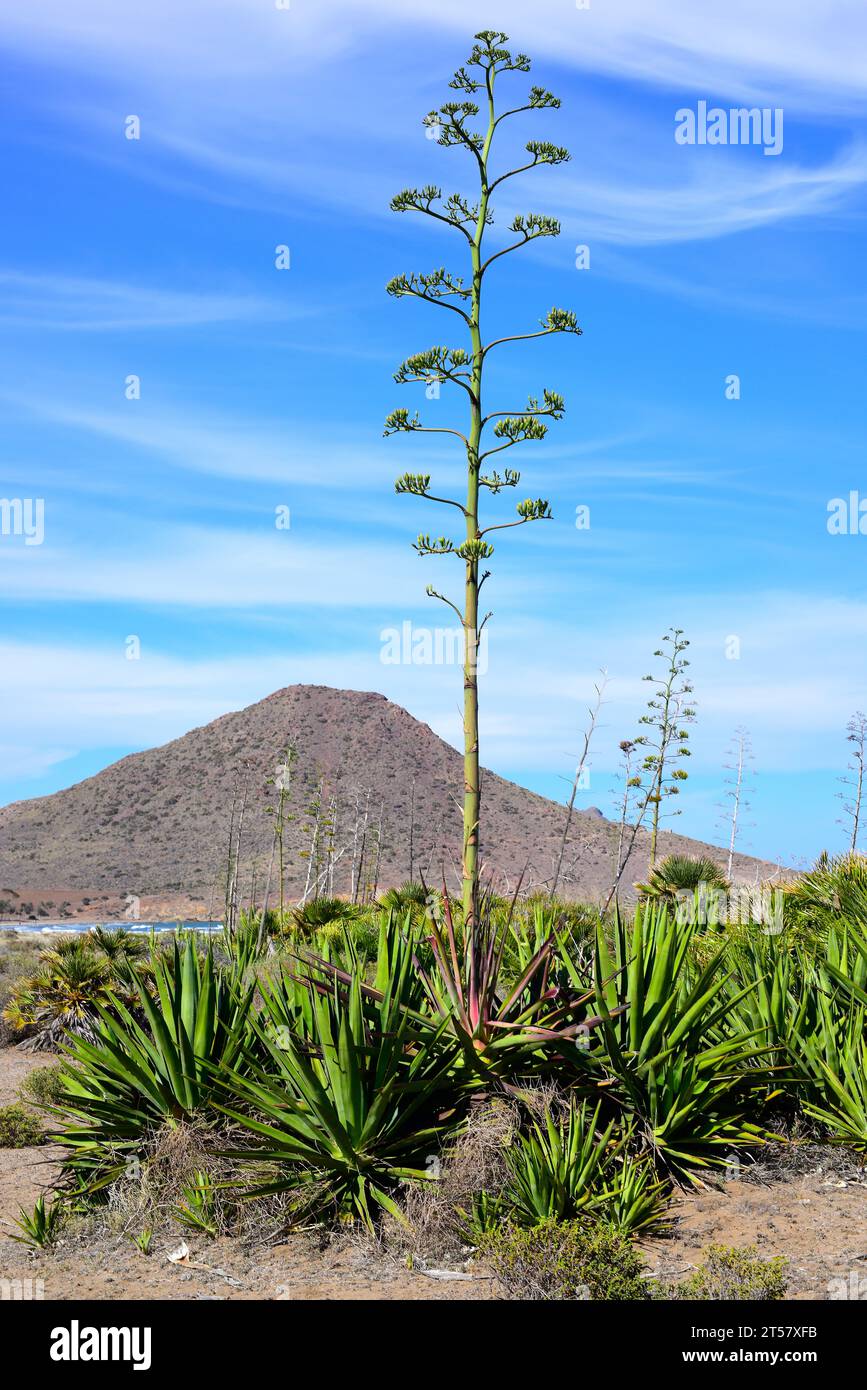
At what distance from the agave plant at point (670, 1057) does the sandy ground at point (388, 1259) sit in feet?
1.02

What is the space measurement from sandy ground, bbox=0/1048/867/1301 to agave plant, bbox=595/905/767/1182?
31cm

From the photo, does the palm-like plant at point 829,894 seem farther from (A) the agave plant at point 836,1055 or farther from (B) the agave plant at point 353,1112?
(B) the agave plant at point 353,1112

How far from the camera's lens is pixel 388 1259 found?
5.71 metres

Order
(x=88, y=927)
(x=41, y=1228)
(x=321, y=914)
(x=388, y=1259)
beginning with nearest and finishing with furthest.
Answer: (x=388, y=1259), (x=41, y=1228), (x=321, y=914), (x=88, y=927)

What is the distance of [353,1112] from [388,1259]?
71cm

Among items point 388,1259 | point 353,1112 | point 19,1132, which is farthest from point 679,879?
point 388,1259

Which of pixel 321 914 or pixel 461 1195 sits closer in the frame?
pixel 461 1195

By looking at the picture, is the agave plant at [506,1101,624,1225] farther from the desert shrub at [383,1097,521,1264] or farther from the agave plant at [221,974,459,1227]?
the agave plant at [221,974,459,1227]

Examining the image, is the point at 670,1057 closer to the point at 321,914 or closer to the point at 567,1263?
the point at 567,1263

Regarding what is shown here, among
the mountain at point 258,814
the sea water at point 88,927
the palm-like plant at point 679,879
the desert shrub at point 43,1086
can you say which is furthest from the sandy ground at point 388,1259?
the mountain at point 258,814

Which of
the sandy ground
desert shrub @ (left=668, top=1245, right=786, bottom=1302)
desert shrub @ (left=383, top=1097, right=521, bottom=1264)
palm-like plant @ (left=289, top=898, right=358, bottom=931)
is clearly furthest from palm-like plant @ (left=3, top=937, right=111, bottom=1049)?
desert shrub @ (left=668, top=1245, right=786, bottom=1302)

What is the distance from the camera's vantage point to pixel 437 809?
7819cm
